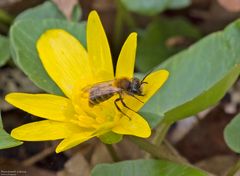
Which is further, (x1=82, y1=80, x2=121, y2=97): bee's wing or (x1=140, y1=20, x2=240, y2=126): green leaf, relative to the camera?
(x1=140, y1=20, x2=240, y2=126): green leaf

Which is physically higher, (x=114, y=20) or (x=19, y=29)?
(x=19, y=29)

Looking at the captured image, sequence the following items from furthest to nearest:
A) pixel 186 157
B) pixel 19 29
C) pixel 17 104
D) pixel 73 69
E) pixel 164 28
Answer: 1. pixel 164 28
2. pixel 186 157
3. pixel 19 29
4. pixel 73 69
5. pixel 17 104

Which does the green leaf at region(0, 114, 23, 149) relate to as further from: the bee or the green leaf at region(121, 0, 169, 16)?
Result: the green leaf at region(121, 0, 169, 16)

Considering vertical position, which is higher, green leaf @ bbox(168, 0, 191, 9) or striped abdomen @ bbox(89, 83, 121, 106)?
striped abdomen @ bbox(89, 83, 121, 106)

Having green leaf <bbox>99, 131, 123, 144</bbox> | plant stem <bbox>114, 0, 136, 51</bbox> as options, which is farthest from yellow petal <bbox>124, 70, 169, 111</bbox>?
plant stem <bbox>114, 0, 136, 51</bbox>

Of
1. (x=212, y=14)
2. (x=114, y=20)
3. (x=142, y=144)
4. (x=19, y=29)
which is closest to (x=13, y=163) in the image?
(x=19, y=29)

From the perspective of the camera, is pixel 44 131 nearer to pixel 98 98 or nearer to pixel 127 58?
pixel 98 98

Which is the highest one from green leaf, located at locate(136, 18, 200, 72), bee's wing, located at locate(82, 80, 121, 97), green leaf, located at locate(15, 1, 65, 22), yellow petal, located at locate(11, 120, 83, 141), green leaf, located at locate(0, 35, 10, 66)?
bee's wing, located at locate(82, 80, 121, 97)

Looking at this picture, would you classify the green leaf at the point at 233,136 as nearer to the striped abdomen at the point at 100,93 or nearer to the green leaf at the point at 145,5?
the striped abdomen at the point at 100,93

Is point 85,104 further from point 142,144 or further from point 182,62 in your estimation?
point 182,62
